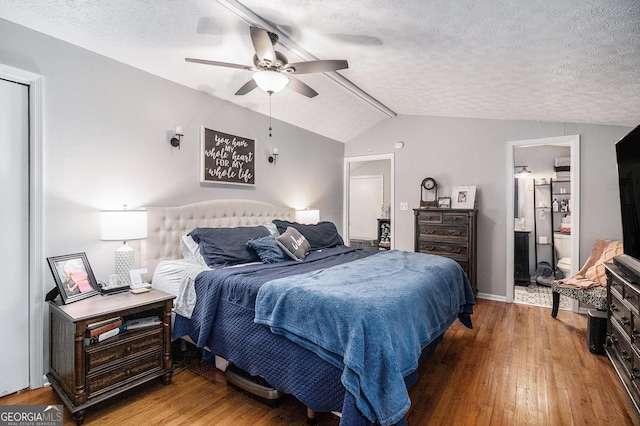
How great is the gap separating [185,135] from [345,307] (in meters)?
2.55

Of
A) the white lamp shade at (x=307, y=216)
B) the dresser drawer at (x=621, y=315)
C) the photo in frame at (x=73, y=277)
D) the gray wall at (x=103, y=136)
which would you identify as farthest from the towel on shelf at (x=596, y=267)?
the photo in frame at (x=73, y=277)

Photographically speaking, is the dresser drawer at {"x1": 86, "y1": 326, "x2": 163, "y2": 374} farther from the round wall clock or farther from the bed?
the round wall clock

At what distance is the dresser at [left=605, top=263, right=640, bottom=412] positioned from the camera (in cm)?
200

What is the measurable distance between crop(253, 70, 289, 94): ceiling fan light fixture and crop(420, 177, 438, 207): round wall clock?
313 cm

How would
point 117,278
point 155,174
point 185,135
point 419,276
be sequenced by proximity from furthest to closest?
point 185,135
point 155,174
point 117,278
point 419,276

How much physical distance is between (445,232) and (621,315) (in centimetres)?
220

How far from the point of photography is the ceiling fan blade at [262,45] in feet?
6.73

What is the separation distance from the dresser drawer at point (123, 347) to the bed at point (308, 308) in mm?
288

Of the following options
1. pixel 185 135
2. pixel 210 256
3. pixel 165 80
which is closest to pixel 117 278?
pixel 210 256

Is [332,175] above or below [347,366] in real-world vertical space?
above

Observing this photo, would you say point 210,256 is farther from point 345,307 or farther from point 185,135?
point 345,307

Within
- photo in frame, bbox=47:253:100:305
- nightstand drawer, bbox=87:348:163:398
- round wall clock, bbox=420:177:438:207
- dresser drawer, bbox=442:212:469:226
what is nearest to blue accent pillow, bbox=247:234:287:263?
nightstand drawer, bbox=87:348:163:398

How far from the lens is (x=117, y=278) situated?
8.25ft

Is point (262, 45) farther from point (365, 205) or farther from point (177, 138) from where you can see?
point (365, 205)
